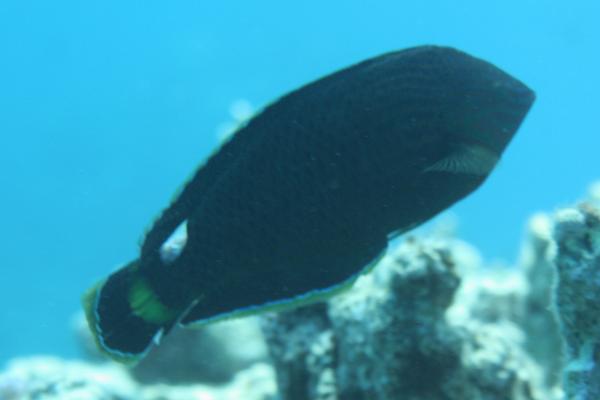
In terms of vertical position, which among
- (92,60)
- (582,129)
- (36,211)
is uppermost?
(92,60)

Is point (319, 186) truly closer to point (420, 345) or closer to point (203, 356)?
point (420, 345)

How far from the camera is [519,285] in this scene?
6508 millimetres

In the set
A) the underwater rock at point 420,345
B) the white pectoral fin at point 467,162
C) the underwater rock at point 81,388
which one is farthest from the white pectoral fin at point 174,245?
the underwater rock at point 81,388

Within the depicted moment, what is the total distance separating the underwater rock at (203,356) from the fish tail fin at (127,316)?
153 inches

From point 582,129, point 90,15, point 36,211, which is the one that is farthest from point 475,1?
point 36,211

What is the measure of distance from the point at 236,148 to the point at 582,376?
1.54 meters

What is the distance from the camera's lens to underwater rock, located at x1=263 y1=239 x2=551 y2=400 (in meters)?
3.27

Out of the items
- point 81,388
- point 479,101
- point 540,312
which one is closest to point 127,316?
point 479,101

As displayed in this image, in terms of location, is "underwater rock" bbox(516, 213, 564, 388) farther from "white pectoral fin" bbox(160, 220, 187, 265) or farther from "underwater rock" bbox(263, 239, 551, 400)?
"white pectoral fin" bbox(160, 220, 187, 265)

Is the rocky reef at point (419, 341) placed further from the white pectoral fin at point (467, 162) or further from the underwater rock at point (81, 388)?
the white pectoral fin at point (467, 162)

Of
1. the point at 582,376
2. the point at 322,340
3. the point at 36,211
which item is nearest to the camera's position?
the point at 582,376

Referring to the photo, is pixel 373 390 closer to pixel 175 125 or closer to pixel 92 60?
pixel 175 125

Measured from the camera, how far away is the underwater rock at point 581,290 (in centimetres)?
212

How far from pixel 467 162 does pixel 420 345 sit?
1502 mm
